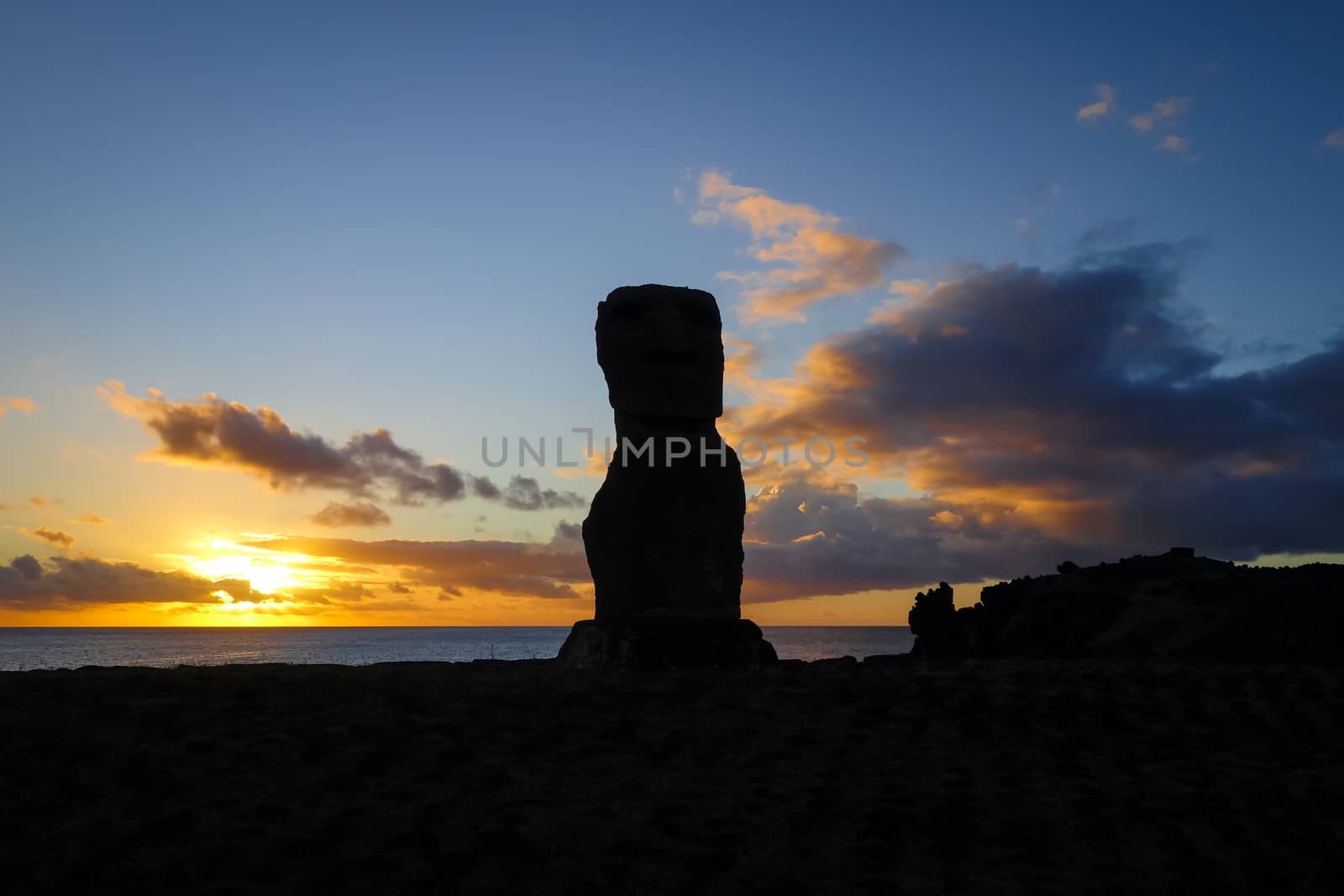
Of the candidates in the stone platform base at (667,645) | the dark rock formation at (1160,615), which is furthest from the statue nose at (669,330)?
the dark rock formation at (1160,615)

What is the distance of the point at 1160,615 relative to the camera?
18.8 meters

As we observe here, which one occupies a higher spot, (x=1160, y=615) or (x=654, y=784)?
(x=1160, y=615)

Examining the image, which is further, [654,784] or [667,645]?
[667,645]

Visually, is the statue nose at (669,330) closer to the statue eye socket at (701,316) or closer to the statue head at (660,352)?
the statue head at (660,352)

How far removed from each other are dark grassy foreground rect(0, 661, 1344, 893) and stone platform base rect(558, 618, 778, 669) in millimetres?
1060

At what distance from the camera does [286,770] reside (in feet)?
22.3

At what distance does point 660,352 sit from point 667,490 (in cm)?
164

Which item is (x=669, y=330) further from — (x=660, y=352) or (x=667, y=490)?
(x=667, y=490)

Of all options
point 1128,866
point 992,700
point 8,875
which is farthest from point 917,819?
point 8,875

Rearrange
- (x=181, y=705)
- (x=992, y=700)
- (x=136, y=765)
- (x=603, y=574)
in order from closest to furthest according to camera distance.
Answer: (x=136, y=765) < (x=181, y=705) < (x=992, y=700) < (x=603, y=574)

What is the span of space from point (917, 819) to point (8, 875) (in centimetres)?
497

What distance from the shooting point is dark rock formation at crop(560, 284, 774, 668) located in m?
11.8

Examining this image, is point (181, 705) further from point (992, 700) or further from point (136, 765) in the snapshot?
point (992, 700)

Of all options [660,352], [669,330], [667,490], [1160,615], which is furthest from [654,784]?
[1160,615]
